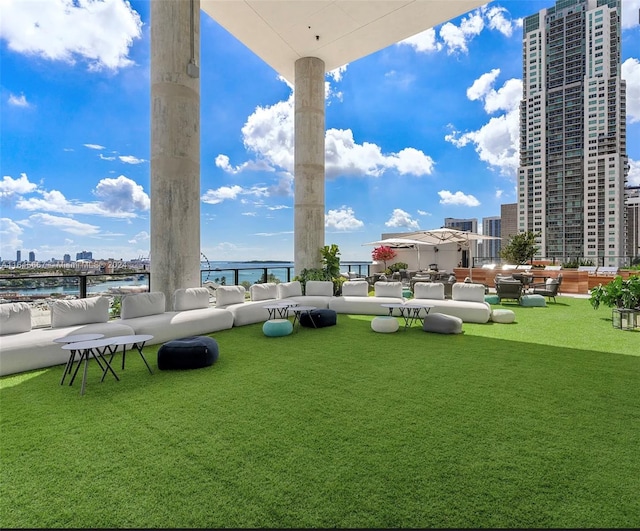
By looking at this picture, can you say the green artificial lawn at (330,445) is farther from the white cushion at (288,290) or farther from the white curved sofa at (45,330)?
the white cushion at (288,290)

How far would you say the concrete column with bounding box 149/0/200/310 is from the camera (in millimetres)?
7113

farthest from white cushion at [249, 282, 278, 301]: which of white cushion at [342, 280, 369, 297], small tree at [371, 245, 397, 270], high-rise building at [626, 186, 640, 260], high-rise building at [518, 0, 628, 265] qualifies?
high-rise building at [626, 186, 640, 260]

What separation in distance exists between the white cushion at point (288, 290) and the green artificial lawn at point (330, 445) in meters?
4.08

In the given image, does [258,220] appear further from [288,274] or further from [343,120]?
[288,274]

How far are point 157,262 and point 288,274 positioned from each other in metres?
4.85

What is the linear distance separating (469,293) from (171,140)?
7092mm

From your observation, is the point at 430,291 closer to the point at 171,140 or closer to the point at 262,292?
the point at 262,292

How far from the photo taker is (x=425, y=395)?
347 cm

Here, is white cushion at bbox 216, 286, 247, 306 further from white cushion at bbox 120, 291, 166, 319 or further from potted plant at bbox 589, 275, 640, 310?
potted plant at bbox 589, 275, 640, 310

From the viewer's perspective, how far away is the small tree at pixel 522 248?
1833cm

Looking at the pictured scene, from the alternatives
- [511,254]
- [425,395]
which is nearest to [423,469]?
[425,395]

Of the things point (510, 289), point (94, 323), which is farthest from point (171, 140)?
point (510, 289)

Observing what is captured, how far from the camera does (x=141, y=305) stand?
5957mm

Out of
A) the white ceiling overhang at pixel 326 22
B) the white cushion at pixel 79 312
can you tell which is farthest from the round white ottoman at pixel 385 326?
the white ceiling overhang at pixel 326 22
